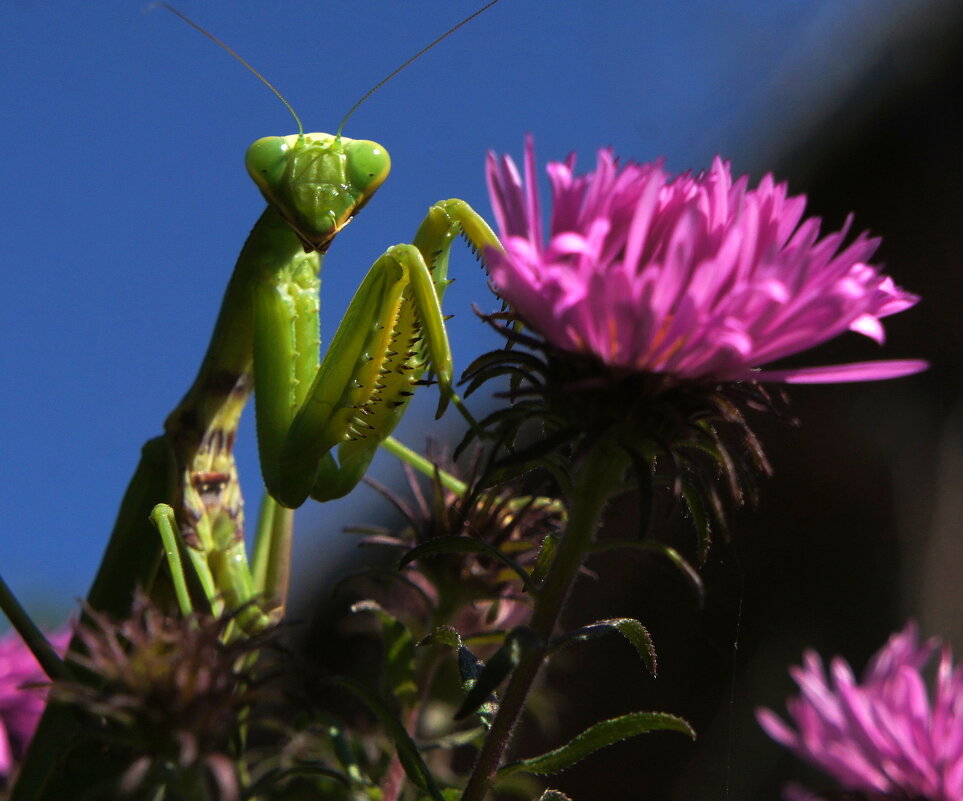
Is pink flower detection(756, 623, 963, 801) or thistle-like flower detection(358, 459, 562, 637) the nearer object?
pink flower detection(756, 623, 963, 801)

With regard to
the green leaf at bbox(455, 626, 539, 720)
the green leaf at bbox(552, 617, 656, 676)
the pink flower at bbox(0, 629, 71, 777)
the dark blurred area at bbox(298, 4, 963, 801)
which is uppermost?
the green leaf at bbox(455, 626, 539, 720)

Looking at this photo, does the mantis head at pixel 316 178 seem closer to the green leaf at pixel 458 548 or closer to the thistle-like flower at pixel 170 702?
the green leaf at pixel 458 548

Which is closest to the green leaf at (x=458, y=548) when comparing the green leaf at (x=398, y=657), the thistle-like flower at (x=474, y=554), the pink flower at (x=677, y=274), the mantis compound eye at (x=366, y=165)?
the pink flower at (x=677, y=274)

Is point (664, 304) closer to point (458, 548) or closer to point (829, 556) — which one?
point (458, 548)

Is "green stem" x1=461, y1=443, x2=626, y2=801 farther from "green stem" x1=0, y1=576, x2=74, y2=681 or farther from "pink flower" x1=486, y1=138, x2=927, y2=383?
"green stem" x1=0, y1=576, x2=74, y2=681

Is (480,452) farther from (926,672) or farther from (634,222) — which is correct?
(926,672)

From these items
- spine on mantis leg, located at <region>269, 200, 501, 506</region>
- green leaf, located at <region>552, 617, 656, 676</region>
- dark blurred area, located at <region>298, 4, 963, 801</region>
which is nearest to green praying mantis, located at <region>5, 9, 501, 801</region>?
spine on mantis leg, located at <region>269, 200, 501, 506</region>
